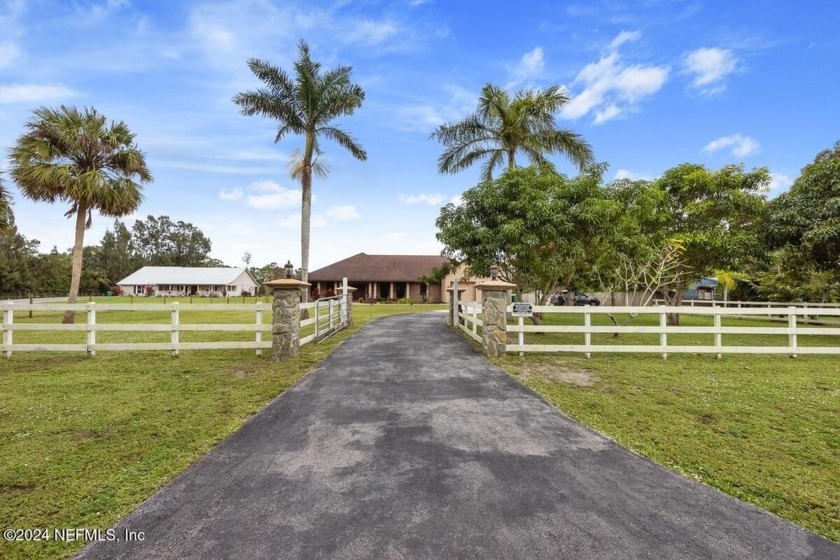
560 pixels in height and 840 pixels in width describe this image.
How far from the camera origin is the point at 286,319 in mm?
8102

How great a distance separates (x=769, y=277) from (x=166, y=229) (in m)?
88.7

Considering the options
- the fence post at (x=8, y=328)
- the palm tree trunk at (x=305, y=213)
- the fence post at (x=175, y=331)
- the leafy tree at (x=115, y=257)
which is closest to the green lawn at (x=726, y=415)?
the fence post at (x=175, y=331)

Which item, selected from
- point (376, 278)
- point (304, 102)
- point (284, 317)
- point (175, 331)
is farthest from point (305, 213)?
point (376, 278)

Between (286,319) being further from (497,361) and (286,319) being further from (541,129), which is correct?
(541,129)

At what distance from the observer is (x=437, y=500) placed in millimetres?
2807

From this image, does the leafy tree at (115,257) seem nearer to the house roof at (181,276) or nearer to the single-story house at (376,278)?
the house roof at (181,276)

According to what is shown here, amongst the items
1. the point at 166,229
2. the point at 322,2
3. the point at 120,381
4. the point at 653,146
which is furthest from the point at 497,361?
the point at 166,229

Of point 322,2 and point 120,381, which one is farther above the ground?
point 322,2

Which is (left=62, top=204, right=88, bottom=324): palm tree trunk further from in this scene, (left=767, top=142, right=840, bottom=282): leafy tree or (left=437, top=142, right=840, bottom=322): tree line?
(left=767, top=142, right=840, bottom=282): leafy tree

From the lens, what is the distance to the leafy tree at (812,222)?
11672 millimetres

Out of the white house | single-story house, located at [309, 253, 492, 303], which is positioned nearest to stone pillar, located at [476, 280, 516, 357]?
single-story house, located at [309, 253, 492, 303]

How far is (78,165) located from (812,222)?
91.0 ft

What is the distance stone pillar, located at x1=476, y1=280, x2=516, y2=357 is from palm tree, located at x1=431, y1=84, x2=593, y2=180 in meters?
7.07

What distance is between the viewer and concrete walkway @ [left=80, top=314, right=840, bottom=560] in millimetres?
2299
